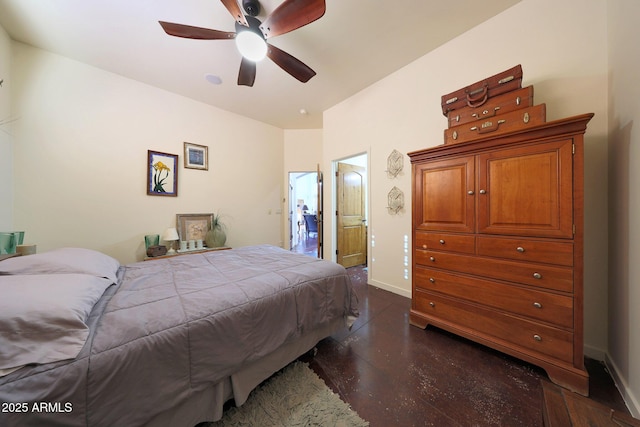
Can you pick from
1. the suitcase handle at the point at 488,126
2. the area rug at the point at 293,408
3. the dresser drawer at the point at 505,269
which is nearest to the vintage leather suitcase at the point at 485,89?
the suitcase handle at the point at 488,126

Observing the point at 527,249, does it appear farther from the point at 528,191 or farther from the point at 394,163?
the point at 394,163

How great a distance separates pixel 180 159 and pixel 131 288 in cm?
249

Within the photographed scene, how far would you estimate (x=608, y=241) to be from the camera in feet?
4.85

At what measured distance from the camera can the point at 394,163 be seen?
8.89ft

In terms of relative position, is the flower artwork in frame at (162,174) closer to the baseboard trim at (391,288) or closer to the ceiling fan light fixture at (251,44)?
the ceiling fan light fixture at (251,44)

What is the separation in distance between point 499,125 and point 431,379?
6.27ft

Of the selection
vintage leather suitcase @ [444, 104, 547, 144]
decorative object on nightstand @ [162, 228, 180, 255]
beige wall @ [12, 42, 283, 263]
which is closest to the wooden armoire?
vintage leather suitcase @ [444, 104, 547, 144]

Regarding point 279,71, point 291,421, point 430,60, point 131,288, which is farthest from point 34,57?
point 430,60

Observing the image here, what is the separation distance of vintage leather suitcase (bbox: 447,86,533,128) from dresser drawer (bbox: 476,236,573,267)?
38.8 inches

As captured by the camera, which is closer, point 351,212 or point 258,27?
point 258,27

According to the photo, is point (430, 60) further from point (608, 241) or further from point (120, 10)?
point (120, 10)

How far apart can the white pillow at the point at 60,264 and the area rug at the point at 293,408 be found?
115 centimetres

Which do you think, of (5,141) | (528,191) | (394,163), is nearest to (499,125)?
(528,191)

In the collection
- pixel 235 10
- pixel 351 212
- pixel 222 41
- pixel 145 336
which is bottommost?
pixel 145 336
